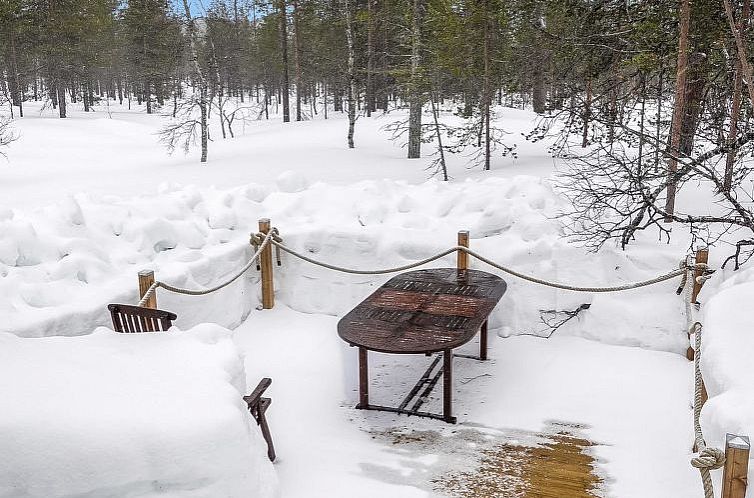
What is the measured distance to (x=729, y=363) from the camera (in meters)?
3.77

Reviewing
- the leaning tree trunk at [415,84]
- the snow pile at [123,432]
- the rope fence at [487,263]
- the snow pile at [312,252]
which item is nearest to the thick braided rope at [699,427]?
the rope fence at [487,263]

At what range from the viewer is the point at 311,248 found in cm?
747

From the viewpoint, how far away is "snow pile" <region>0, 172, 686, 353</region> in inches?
220

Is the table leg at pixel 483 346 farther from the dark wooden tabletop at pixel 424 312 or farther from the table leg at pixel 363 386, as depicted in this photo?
the table leg at pixel 363 386

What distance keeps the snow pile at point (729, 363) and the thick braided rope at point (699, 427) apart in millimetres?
49

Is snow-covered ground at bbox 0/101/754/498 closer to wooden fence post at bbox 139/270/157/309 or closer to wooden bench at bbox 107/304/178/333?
wooden fence post at bbox 139/270/157/309

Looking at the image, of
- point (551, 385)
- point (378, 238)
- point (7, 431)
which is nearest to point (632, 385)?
point (551, 385)

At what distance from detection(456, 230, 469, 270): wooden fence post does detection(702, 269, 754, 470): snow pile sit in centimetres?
239

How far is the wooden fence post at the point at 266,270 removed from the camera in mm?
7199

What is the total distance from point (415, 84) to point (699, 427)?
10.6 metres

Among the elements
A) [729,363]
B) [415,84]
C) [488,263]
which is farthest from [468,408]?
[415,84]

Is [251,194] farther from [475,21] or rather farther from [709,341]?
[475,21]

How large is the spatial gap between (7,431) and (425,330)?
287cm

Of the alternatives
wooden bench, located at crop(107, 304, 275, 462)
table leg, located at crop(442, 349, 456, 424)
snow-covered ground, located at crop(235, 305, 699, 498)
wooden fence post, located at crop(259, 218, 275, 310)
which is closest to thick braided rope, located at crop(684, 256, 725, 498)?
snow-covered ground, located at crop(235, 305, 699, 498)
